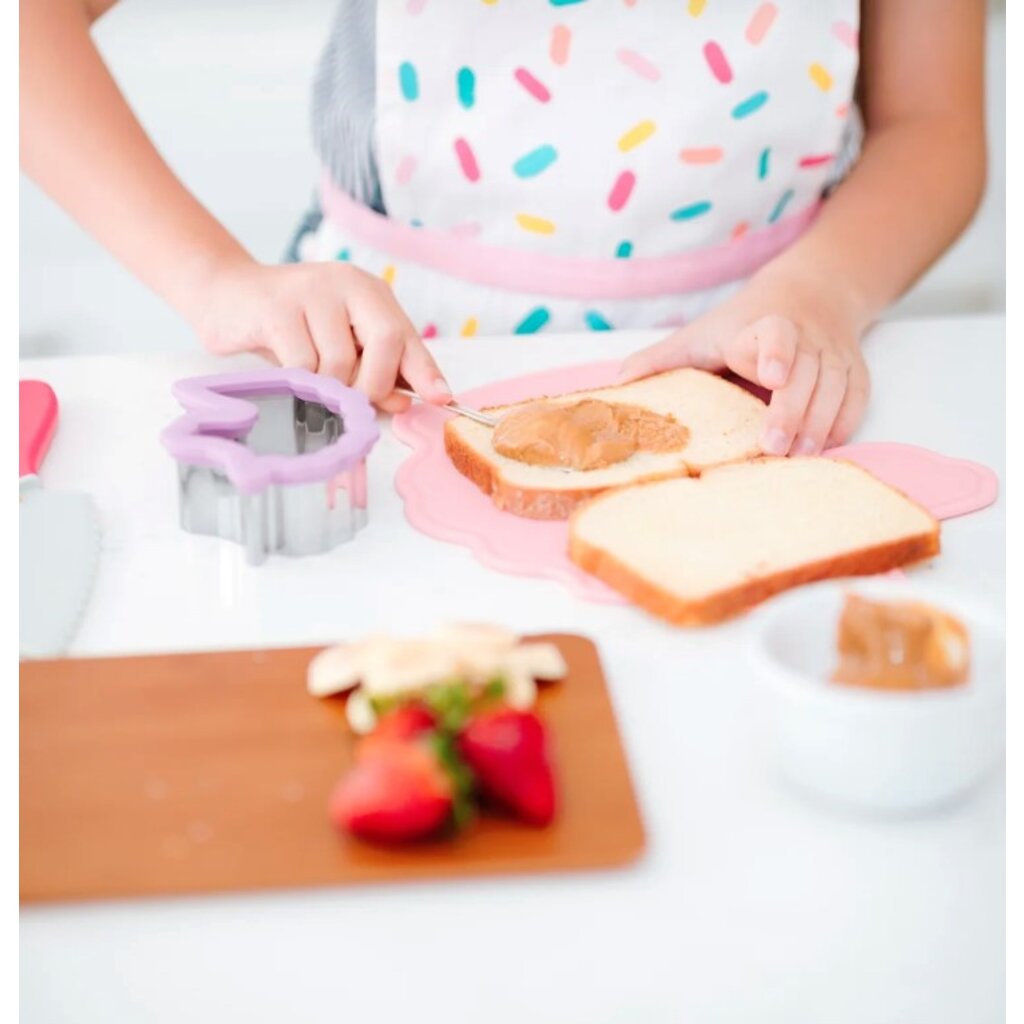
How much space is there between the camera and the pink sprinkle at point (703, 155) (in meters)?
1.25

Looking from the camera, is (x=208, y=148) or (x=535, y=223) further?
(x=208, y=148)

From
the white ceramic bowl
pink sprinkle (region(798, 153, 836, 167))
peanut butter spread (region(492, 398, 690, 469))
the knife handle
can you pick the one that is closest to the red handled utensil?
the knife handle

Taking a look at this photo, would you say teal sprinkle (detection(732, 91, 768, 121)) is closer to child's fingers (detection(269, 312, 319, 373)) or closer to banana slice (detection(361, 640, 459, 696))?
child's fingers (detection(269, 312, 319, 373))

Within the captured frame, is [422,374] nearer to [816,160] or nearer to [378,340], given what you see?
[378,340]

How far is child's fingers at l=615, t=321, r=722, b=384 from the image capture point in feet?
3.60

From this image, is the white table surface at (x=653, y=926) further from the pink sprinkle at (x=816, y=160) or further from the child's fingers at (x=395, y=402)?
the pink sprinkle at (x=816, y=160)

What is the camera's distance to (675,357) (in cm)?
111

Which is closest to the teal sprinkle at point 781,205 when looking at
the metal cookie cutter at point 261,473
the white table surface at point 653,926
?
the metal cookie cutter at point 261,473

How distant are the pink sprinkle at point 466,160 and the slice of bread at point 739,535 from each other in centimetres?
46

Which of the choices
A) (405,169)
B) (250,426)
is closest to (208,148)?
(405,169)

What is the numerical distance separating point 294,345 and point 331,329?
28mm

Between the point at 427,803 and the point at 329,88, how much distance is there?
3.01 ft

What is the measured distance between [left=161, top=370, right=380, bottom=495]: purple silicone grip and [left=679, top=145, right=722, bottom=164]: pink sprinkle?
454 millimetres

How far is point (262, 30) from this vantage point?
68.3 inches
